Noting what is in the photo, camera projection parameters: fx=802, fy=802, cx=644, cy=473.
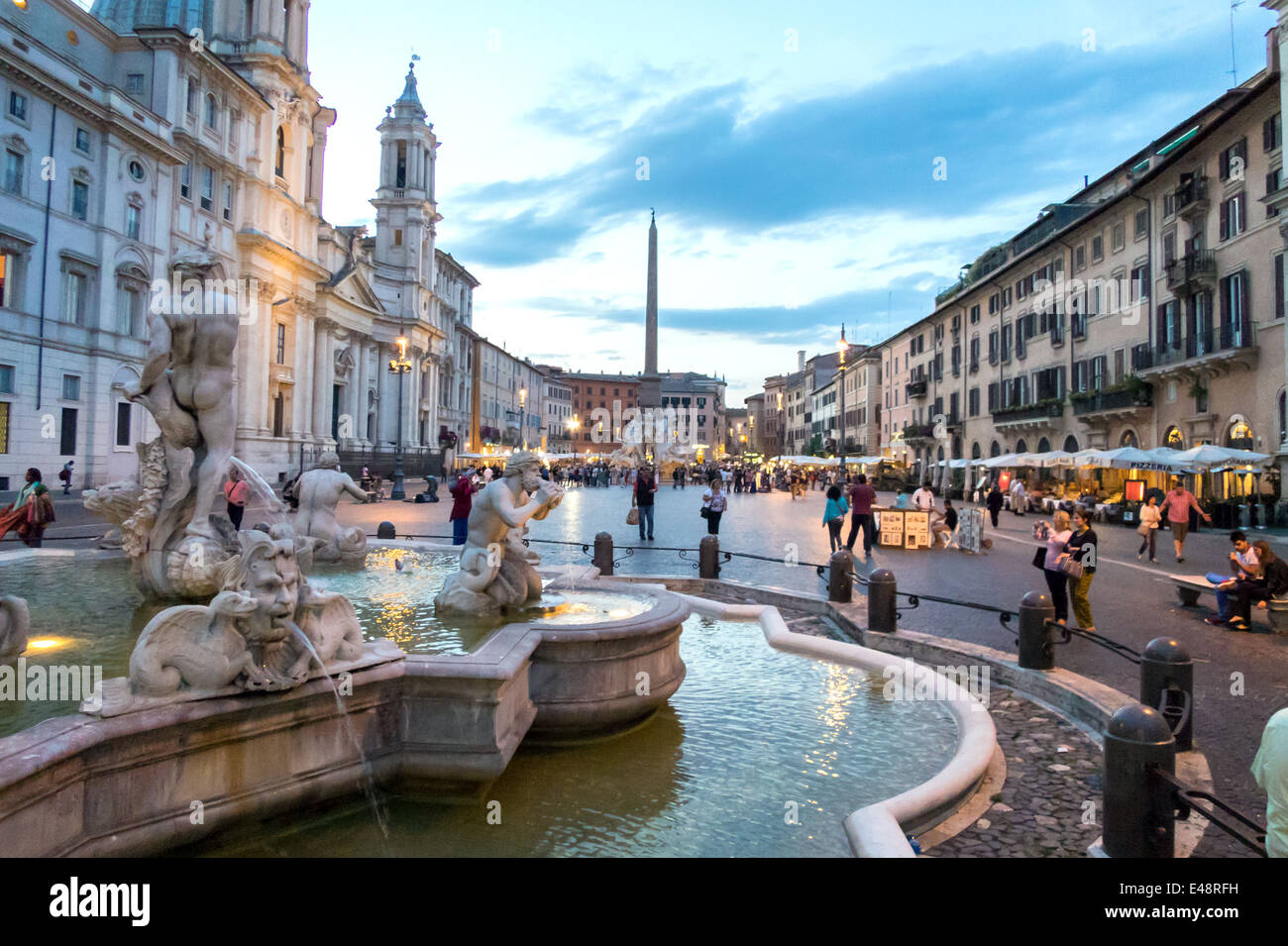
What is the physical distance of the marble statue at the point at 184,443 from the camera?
5.71 m

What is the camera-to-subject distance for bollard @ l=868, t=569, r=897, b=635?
789 cm

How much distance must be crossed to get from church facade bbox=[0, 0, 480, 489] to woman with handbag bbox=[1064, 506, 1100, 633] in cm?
1359

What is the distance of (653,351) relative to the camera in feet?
178

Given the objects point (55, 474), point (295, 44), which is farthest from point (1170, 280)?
point (295, 44)

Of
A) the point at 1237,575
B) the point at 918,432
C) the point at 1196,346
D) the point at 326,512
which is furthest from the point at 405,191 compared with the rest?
the point at 1237,575

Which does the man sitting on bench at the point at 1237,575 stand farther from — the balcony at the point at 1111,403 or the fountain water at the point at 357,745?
the balcony at the point at 1111,403

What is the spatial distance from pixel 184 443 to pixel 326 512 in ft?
8.94

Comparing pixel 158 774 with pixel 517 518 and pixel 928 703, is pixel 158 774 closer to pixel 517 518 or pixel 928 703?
pixel 517 518

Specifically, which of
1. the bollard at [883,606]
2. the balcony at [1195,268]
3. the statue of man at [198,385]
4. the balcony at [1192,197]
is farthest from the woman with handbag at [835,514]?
the balcony at [1192,197]

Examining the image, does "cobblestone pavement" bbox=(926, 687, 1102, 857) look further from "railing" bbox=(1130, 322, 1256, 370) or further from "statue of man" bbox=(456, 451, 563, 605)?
"railing" bbox=(1130, 322, 1256, 370)

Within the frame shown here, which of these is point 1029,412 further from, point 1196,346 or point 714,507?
point 714,507

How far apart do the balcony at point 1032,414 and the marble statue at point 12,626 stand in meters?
Answer: 36.7

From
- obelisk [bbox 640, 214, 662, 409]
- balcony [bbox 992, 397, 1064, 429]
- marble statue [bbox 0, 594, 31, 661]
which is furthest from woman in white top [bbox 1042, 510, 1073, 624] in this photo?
obelisk [bbox 640, 214, 662, 409]
